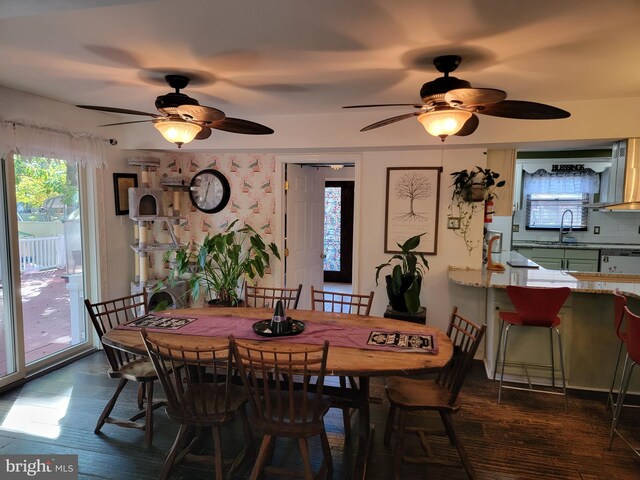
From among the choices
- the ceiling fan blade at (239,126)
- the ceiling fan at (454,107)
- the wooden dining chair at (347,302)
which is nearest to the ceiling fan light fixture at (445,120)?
the ceiling fan at (454,107)

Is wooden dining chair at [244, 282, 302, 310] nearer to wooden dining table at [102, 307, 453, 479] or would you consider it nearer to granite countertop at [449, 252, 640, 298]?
wooden dining table at [102, 307, 453, 479]

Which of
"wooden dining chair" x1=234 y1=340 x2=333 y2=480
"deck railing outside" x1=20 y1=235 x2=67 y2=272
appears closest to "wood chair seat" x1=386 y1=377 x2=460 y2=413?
"wooden dining chair" x1=234 y1=340 x2=333 y2=480

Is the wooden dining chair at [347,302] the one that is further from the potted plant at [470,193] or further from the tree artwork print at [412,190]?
the potted plant at [470,193]

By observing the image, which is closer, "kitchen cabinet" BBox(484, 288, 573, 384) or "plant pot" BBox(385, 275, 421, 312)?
"kitchen cabinet" BBox(484, 288, 573, 384)

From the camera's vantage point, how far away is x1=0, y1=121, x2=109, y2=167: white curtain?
3.06 meters

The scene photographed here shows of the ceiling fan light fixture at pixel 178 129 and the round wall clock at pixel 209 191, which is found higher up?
the ceiling fan light fixture at pixel 178 129

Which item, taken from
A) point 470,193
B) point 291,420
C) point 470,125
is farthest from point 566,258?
point 291,420

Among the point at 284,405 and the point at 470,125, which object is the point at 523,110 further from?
the point at 284,405

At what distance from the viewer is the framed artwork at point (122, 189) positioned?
13.9 ft

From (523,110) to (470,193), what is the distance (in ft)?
5.58

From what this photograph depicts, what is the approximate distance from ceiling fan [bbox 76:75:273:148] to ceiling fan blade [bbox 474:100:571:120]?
4.56ft

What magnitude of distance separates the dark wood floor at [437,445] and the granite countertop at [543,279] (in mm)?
887

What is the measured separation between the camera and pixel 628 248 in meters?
5.33

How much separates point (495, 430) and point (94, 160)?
160 inches
